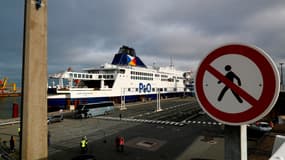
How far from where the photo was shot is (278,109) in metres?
24.8

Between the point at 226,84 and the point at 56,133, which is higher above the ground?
the point at 226,84

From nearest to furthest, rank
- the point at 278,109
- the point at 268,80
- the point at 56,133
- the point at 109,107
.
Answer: the point at 268,80 → the point at 56,133 → the point at 278,109 → the point at 109,107

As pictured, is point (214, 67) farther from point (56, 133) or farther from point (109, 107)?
point (109, 107)

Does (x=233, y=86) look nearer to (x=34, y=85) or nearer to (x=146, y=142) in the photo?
(x=34, y=85)

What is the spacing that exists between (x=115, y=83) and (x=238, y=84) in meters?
45.6

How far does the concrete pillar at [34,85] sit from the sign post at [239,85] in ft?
7.00

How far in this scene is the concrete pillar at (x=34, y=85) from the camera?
2.53 meters

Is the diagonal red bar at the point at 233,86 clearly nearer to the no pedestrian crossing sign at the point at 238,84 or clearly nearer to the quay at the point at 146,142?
the no pedestrian crossing sign at the point at 238,84

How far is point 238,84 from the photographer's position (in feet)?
5.60

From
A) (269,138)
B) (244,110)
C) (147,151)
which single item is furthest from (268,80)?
(147,151)

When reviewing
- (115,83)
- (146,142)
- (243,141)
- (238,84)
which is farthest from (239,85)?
(115,83)

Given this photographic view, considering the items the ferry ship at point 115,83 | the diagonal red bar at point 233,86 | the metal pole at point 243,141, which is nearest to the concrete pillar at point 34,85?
the diagonal red bar at point 233,86

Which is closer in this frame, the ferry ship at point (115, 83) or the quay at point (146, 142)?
the quay at point (146, 142)

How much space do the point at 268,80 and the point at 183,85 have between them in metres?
84.5
